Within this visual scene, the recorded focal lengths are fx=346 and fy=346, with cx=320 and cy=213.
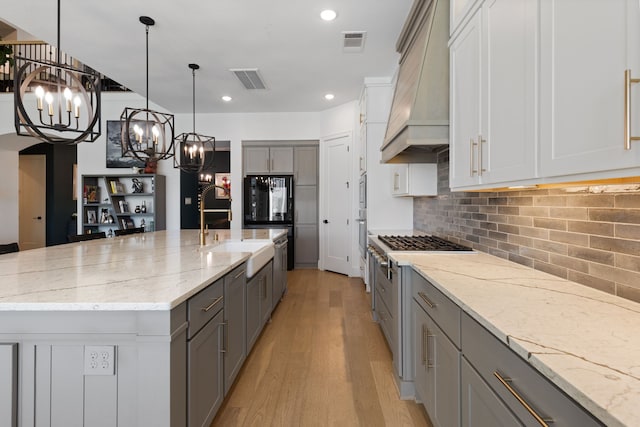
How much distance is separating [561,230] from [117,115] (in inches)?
280

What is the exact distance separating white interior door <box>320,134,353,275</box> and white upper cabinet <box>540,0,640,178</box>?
4.61 metres

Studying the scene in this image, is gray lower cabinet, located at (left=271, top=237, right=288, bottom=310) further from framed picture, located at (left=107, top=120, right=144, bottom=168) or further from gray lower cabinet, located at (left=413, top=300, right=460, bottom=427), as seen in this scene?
framed picture, located at (left=107, top=120, right=144, bottom=168)

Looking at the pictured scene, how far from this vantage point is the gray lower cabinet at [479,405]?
0.98 metres

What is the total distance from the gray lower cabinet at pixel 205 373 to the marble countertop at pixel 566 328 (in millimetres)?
1107

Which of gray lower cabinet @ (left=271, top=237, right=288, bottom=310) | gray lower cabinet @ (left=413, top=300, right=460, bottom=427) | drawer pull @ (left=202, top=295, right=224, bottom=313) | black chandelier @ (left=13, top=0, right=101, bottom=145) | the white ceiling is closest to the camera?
gray lower cabinet @ (left=413, top=300, right=460, bottom=427)

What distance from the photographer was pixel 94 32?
3.49m

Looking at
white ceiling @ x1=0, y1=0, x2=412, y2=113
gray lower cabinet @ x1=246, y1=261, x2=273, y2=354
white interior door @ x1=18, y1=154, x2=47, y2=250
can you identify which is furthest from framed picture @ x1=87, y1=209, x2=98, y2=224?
gray lower cabinet @ x1=246, y1=261, x2=273, y2=354

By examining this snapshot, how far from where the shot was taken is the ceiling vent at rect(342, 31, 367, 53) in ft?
11.5

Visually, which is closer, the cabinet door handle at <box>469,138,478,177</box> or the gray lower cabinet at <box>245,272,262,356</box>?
the cabinet door handle at <box>469,138,478,177</box>

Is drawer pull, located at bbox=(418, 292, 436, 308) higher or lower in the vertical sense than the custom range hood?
lower

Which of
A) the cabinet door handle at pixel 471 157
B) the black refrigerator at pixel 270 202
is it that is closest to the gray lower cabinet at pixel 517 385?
the cabinet door handle at pixel 471 157

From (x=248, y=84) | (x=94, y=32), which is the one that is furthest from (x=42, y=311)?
(x=248, y=84)

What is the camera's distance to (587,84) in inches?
38.3

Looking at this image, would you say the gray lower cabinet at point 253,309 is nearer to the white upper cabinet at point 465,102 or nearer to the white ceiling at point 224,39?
the white upper cabinet at point 465,102
